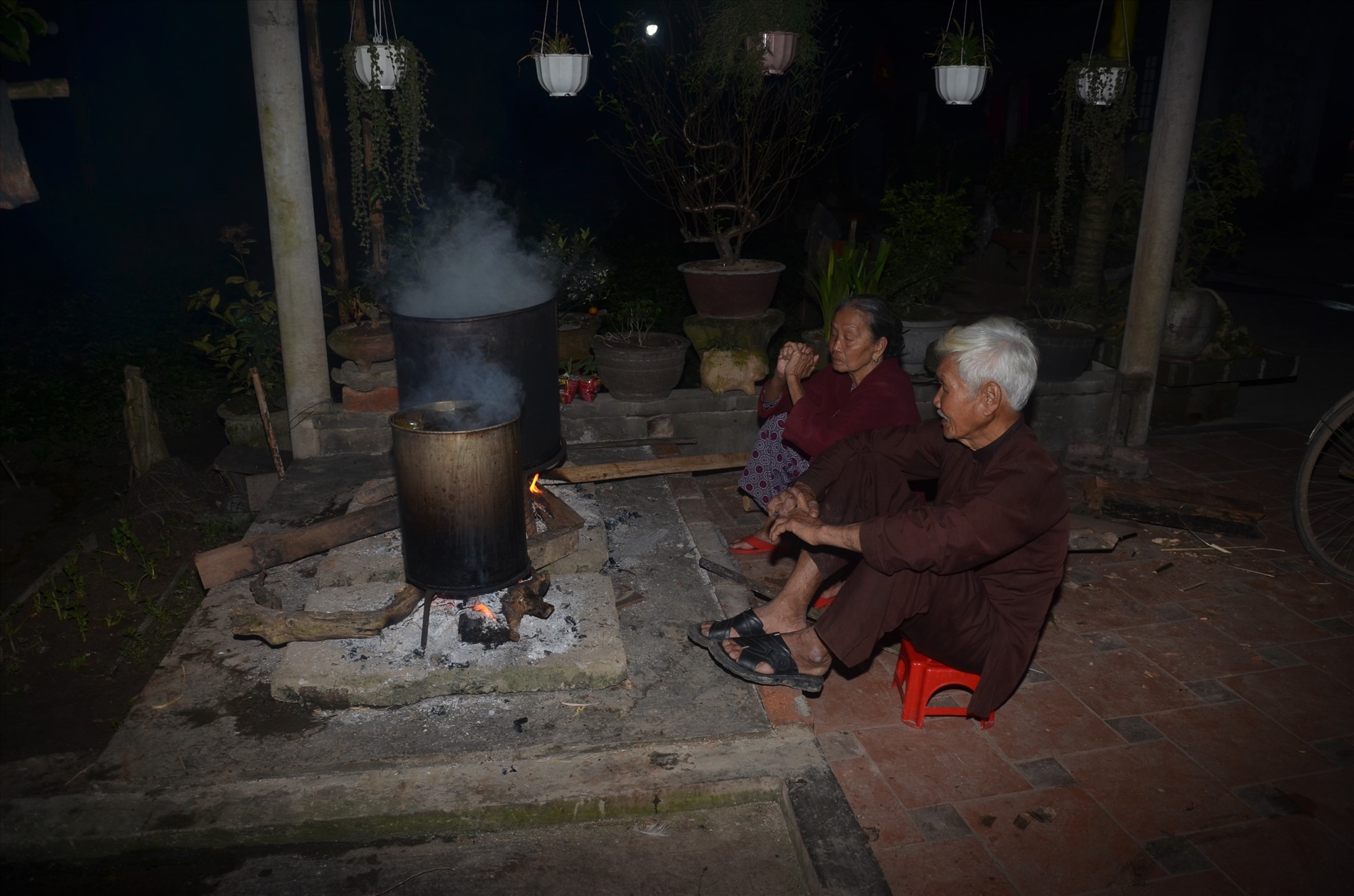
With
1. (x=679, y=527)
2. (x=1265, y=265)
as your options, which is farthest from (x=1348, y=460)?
(x=1265, y=265)

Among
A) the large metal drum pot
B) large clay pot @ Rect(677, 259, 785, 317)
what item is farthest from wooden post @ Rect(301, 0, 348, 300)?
the large metal drum pot

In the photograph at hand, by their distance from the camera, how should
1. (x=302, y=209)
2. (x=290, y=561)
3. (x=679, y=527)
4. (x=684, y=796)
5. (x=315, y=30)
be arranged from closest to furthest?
(x=684, y=796) < (x=290, y=561) < (x=679, y=527) < (x=302, y=209) < (x=315, y=30)

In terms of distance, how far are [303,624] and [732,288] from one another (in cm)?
404

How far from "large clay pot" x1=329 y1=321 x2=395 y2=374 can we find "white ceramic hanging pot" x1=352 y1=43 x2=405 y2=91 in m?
1.51

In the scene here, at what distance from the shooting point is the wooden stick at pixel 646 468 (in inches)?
219

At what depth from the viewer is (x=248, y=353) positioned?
20.7ft

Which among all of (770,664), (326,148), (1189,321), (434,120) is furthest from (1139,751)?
(434,120)

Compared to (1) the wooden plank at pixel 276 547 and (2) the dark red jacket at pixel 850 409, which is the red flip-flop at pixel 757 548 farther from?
(1) the wooden plank at pixel 276 547

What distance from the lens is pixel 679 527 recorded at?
519 centimetres

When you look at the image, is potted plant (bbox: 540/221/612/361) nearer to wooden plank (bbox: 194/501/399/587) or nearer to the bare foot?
wooden plank (bbox: 194/501/399/587)

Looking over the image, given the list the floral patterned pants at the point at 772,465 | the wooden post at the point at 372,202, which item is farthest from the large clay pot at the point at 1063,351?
the wooden post at the point at 372,202

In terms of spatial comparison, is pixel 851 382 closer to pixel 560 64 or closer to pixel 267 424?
pixel 560 64

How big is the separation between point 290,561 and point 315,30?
12.6 feet

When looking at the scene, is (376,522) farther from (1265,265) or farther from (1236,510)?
(1265,265)
